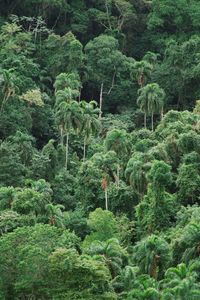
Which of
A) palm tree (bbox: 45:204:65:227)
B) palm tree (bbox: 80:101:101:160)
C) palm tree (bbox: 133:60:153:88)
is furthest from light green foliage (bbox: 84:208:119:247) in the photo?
palm tree (bbox: 133:60:153:88)

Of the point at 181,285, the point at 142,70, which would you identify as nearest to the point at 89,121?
the point at 142,70

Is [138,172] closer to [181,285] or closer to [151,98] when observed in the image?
[151,98]

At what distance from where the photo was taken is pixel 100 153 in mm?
64688

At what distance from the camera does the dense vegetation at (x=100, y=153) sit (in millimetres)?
43438

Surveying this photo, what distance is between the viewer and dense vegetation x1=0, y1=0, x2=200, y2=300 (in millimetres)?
43438

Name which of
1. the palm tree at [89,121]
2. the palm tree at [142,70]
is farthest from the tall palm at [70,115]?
the palm tree at [142,70]

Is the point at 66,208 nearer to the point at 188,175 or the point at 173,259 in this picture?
the point at 188,175

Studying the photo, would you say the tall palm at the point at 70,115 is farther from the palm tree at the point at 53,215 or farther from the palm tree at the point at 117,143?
the palm tree at the point at 53,215

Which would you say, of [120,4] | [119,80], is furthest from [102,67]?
[120,4]

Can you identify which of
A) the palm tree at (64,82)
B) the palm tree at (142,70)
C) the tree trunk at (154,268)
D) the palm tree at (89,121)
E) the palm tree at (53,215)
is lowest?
the tree trunk at (154,268)

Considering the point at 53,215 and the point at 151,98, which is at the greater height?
the point at 151,98

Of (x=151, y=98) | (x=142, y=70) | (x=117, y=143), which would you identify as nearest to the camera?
(x=117, y=143)

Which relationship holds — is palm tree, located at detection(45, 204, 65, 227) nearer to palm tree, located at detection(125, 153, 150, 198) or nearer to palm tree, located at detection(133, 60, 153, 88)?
palm tree, located at detection(125, 153, 150, 198)

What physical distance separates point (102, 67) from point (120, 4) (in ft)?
40.4
